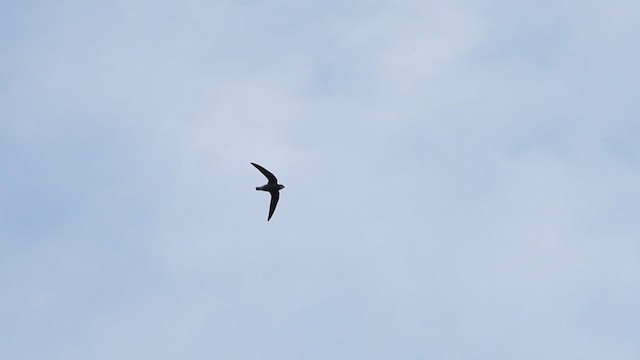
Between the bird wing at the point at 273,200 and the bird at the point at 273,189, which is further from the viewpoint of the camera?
the bird wing at the point at 273,200

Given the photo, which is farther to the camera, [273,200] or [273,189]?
[273,200]

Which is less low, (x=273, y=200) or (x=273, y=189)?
(x=273, y=189)

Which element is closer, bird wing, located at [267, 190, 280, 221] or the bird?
the bird

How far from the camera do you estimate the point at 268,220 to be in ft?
578

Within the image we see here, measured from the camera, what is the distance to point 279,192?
178m

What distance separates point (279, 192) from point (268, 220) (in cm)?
421
